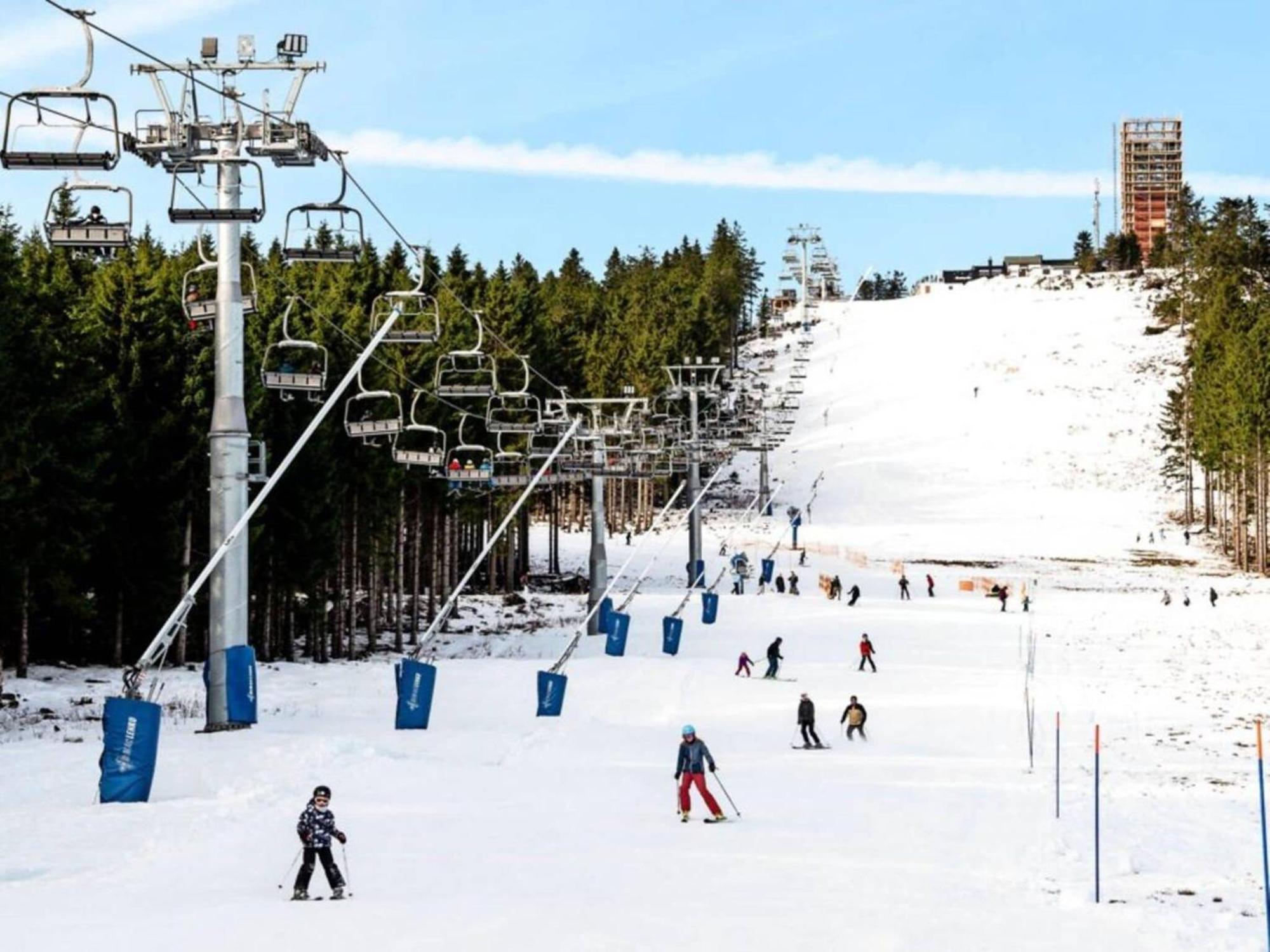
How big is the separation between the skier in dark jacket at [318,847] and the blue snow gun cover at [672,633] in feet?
97.8

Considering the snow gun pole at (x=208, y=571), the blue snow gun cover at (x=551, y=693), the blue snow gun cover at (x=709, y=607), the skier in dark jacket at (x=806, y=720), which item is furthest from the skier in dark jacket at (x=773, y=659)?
the snow gun pole at (x=208, y=571)

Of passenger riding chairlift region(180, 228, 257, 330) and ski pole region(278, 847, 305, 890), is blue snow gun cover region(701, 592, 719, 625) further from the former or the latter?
ski pole region(278, 847, 305, 890)

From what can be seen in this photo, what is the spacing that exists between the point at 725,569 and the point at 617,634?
15735 mm

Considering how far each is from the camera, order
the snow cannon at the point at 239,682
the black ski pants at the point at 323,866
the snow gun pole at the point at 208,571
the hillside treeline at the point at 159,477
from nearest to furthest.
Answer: the black ski pants at the point at 323,866 < the snow gun pole at the point at 208,571 < the snow cannon at the point at 239,682 < the hillside treeline at the point at 159,477

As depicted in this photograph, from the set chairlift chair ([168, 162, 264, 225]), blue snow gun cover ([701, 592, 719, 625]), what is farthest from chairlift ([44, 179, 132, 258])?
blue snow gun cover ([701, 592, 719, 625])

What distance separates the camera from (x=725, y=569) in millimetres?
57906

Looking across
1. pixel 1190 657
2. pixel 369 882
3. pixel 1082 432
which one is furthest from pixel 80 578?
pixel 1082 432

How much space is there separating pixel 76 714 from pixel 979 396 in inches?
5078

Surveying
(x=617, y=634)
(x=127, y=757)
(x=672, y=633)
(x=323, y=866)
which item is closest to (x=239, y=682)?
(x=127, y=757)

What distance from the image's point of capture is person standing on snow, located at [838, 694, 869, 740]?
29.6m

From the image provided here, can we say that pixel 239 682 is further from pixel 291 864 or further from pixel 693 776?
pixel 291 864

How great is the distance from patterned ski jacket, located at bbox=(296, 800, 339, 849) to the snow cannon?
33.3ft

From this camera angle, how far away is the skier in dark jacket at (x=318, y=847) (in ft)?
45.3

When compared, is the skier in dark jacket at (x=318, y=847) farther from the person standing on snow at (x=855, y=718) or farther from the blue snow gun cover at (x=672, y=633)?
the blue snow gun cover at (x=672, y=633)
